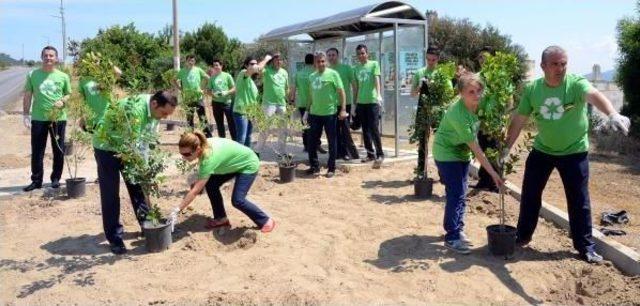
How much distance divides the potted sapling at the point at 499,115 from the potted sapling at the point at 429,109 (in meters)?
2.01

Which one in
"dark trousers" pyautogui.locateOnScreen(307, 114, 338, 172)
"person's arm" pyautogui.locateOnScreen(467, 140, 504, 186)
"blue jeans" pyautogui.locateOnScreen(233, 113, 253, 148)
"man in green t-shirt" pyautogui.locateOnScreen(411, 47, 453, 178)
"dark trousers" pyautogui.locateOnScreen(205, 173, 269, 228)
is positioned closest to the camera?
"person's arm" pyautogui.locateOnScreen(467, 140, 504, 186)

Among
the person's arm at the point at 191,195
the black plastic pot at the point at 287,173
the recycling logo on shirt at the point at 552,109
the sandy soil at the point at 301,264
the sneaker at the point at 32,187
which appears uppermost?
the recycling logo on shirt at the point at 552,109

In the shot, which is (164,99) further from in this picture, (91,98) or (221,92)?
(221,92)

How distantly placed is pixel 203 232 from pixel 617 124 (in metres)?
3.76

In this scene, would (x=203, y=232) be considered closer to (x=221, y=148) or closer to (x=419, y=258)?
(x=221, y=148)

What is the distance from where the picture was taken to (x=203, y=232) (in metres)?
5.54

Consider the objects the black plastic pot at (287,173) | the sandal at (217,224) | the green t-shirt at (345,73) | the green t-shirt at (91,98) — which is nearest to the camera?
the sandal at (217,224)

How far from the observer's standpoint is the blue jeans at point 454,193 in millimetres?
4879

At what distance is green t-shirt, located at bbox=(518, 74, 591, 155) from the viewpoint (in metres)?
4.46

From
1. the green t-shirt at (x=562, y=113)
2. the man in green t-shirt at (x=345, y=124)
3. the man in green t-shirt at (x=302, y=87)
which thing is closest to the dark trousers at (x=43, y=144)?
the man in green t-shirt at (x=302, y=87)

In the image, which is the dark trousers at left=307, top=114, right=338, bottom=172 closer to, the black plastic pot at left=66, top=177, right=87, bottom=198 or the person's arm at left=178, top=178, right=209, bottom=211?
the black plastic pot at left=66, top=177, right=87, bottom=198

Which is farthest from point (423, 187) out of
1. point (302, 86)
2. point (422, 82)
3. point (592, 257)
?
point (302, 86)

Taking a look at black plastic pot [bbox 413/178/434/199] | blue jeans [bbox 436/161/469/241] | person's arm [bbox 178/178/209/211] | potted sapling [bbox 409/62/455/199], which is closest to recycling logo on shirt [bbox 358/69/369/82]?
potted sapling [bbox 409/62/455/199]

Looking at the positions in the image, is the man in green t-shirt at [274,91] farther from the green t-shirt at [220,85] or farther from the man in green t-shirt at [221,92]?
the green t-shirt at [220,85]
